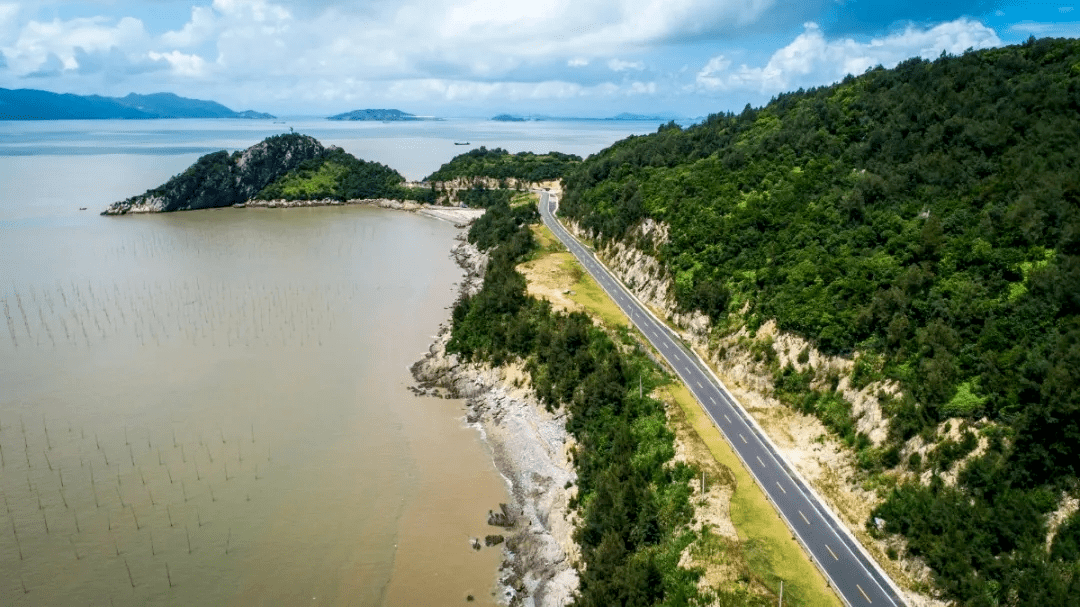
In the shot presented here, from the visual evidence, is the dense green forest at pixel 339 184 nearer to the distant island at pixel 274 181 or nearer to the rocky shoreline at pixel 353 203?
the distant island at pixel 274 181

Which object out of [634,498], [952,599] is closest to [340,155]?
[634,498]

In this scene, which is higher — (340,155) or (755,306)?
(340,155)

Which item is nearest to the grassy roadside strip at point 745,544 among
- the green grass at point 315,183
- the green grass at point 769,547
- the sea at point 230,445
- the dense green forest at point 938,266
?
the green grass at point 769,547

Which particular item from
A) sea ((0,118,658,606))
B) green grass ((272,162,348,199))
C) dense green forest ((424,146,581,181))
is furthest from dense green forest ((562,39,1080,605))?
green grass ((272,162,348,199))

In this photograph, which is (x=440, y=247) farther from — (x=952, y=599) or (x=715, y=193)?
(x=952, y=599)

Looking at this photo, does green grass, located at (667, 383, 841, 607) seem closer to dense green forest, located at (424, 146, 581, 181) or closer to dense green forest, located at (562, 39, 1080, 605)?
dense green forest, located at (562, 39, 1080, 605)

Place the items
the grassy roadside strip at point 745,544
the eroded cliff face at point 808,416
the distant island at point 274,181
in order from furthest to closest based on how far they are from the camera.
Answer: the distant island at point 274,181
the eroded cliff face at point 808,416
the grassy roadside strip at point 745,544
